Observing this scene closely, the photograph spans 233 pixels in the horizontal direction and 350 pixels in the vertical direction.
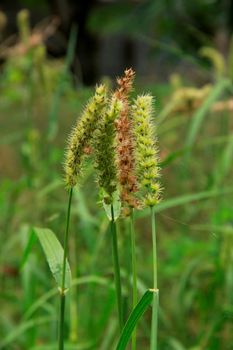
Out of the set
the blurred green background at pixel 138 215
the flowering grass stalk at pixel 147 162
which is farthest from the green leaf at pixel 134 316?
the blurred green background at pixel 138 215

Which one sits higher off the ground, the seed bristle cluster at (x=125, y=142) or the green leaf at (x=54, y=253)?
the seed bristle cluster at (x=125, y=142)

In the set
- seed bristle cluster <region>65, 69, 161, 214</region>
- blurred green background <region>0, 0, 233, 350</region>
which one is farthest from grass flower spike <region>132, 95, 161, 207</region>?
blurred green background <region>0, 0, 233, 350</region>

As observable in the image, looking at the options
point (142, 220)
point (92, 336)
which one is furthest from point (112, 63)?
point (92, 336)

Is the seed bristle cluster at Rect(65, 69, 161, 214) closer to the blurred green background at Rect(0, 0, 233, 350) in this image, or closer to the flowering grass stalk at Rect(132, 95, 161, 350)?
the flowering grass stalk at Rect(132, 95, 161, 350)

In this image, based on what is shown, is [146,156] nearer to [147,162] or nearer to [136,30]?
[147,162]

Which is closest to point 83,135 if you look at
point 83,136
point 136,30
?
point 83,136

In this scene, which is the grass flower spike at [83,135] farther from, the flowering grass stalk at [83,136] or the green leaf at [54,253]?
the green leaf at [54,253]

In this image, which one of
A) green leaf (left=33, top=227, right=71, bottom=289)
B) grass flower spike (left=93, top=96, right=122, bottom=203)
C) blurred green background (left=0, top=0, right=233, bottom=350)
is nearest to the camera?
grass flower spike (left=93, top=96, right=122, bottom=203)
